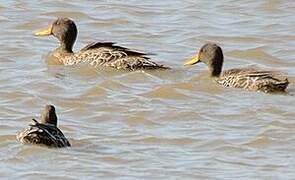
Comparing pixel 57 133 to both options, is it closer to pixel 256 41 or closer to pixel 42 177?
pixel 42 177

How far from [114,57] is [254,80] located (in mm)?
1799

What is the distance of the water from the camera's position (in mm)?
11102

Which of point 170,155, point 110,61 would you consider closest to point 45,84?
point 110,61

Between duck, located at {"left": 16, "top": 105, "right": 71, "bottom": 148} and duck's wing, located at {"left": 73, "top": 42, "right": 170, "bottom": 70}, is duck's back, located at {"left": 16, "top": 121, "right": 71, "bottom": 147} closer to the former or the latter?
duck, located at {"left": 16, "top": 105, "right": 71, "bottom": 148}

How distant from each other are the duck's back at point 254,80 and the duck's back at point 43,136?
118 inches

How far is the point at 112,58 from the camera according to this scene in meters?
14.9

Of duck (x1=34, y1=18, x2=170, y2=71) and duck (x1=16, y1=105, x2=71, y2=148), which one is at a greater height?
duck (x1=34, y1=18, x2=170, y2=71)

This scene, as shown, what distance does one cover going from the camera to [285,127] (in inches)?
485

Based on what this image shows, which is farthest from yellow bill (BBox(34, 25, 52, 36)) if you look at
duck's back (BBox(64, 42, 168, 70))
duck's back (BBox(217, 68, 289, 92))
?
duck's back (BBox(217, 68, 289, 92))

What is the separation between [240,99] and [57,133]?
2700 mm

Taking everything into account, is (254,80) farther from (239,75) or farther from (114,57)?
(114,57)

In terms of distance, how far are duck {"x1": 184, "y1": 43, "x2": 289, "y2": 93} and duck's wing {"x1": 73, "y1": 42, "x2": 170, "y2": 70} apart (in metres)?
0.45

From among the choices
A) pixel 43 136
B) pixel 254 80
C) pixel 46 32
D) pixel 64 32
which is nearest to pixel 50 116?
pixel 43 136

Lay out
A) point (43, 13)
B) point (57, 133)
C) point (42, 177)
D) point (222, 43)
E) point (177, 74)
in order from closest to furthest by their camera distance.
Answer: point (42, 177), point (57, 133), point (177, 74), point (222, 43), point (43, 13)
